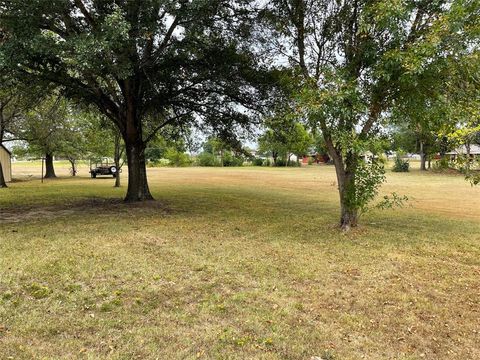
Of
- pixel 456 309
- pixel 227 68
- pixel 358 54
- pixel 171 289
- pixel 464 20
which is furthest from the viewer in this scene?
pixel 227 68

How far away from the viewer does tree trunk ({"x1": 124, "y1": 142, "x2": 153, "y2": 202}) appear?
41.9ft

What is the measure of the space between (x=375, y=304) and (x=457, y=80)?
4.39 m

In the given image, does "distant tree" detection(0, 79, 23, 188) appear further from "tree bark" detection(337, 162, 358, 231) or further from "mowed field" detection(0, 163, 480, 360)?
"tree bark" detection(337, 162, 358, 231)

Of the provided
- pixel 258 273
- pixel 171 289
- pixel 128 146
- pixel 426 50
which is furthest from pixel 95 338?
pixel 128 146

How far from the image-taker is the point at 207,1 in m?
7.87

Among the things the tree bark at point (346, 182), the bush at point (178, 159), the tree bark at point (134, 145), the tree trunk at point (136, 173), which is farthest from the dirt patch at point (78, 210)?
the bush at point (178, 159)

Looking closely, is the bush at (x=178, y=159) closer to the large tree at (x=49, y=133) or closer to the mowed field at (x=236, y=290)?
the large tree at (x=49, y=133)

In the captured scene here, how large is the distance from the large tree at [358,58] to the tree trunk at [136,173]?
604cm

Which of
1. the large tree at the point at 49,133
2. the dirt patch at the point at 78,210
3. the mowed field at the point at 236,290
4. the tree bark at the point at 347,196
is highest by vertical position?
the large tree at the point at 49,133

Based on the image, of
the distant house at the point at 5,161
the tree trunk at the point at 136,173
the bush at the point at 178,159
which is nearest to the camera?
the tree trunk at the point at 136,173

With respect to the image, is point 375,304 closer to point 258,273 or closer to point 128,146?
point 258,273

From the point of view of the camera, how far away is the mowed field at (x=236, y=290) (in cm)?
357

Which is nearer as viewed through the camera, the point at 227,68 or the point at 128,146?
the point at 227,68

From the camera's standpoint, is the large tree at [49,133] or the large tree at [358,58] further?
the large tree at [49,133]
